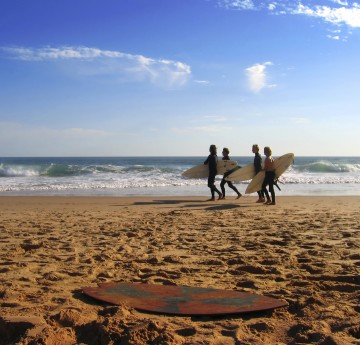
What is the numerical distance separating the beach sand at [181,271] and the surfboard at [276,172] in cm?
315

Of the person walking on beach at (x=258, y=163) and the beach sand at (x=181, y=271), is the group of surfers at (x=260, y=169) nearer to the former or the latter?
the person walking on beach at (x=258, y=163)

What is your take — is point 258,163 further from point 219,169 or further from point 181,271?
point 181,271

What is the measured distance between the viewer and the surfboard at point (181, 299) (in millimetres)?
2965

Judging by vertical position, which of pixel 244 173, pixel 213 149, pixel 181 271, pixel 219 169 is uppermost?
pixel 213 149

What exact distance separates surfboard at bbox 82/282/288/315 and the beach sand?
0.06 metres

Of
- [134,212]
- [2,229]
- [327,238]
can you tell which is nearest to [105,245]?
[2,229]

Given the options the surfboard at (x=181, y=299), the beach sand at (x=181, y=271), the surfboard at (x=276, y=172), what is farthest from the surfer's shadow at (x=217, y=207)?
the surfboard at (x=181, y=299)

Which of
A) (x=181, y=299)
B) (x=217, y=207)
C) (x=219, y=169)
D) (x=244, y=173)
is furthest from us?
(x=219, y=169)

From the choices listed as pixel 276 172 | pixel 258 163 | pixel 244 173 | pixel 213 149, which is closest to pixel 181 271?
pixel 213 149

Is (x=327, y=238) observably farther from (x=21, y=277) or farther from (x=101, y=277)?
(x=21, y=277)

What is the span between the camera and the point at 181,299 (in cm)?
317

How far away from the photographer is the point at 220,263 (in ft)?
14.3

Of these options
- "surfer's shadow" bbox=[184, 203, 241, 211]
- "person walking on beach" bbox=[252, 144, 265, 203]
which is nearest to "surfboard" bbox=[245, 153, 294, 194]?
"person walking on beach" bbox=[252, 144, 265, 203]

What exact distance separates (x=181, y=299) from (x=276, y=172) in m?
→ 8.94
